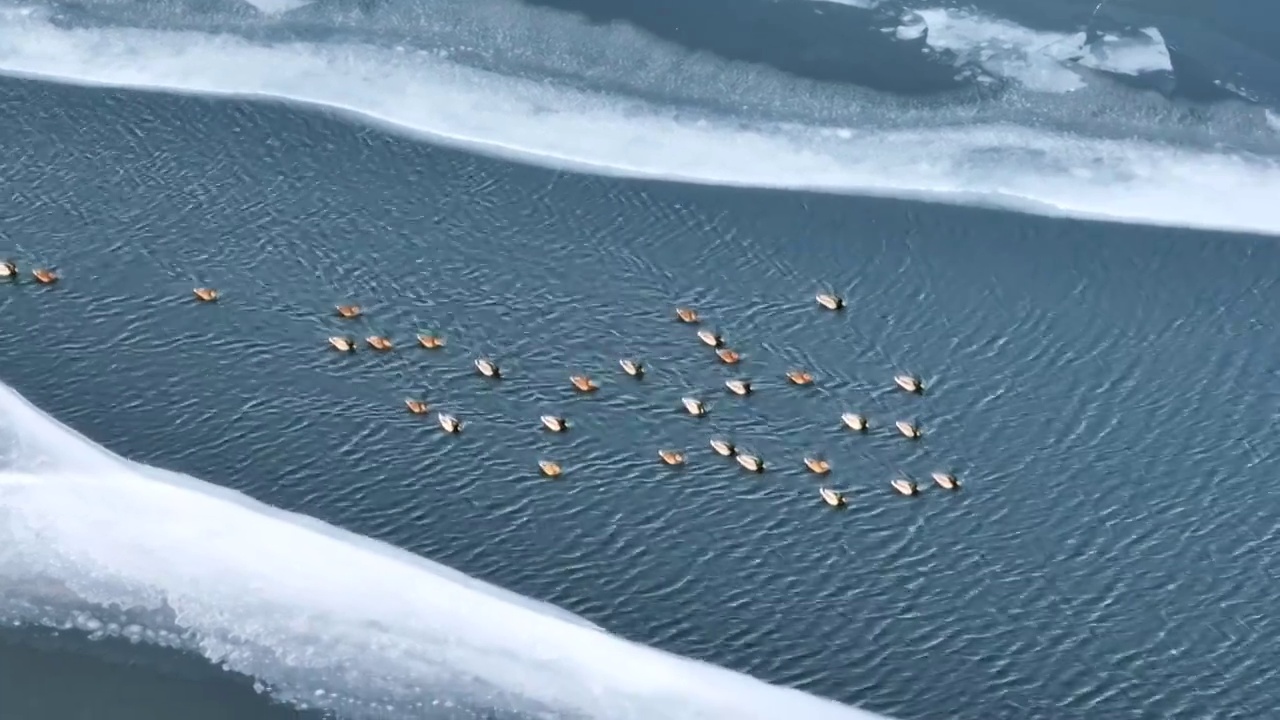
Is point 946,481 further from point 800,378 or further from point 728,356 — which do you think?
point 728,356

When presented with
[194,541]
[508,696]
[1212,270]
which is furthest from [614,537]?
[1212,270]

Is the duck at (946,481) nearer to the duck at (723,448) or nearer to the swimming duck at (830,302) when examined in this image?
the duck at (723,448)

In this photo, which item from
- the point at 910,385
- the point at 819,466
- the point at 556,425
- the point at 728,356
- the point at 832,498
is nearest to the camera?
the point at 832,498

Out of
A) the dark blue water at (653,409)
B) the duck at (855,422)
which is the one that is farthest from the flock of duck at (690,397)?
the dark blue water at (653,409)

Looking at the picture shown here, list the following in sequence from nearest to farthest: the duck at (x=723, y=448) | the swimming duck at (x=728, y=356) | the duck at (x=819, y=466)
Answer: the duck at (x=819, y=466) < the duck at (x=723, y=448) < the swimming duck at (x=728, y=356)

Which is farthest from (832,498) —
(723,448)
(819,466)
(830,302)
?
(830,302)
